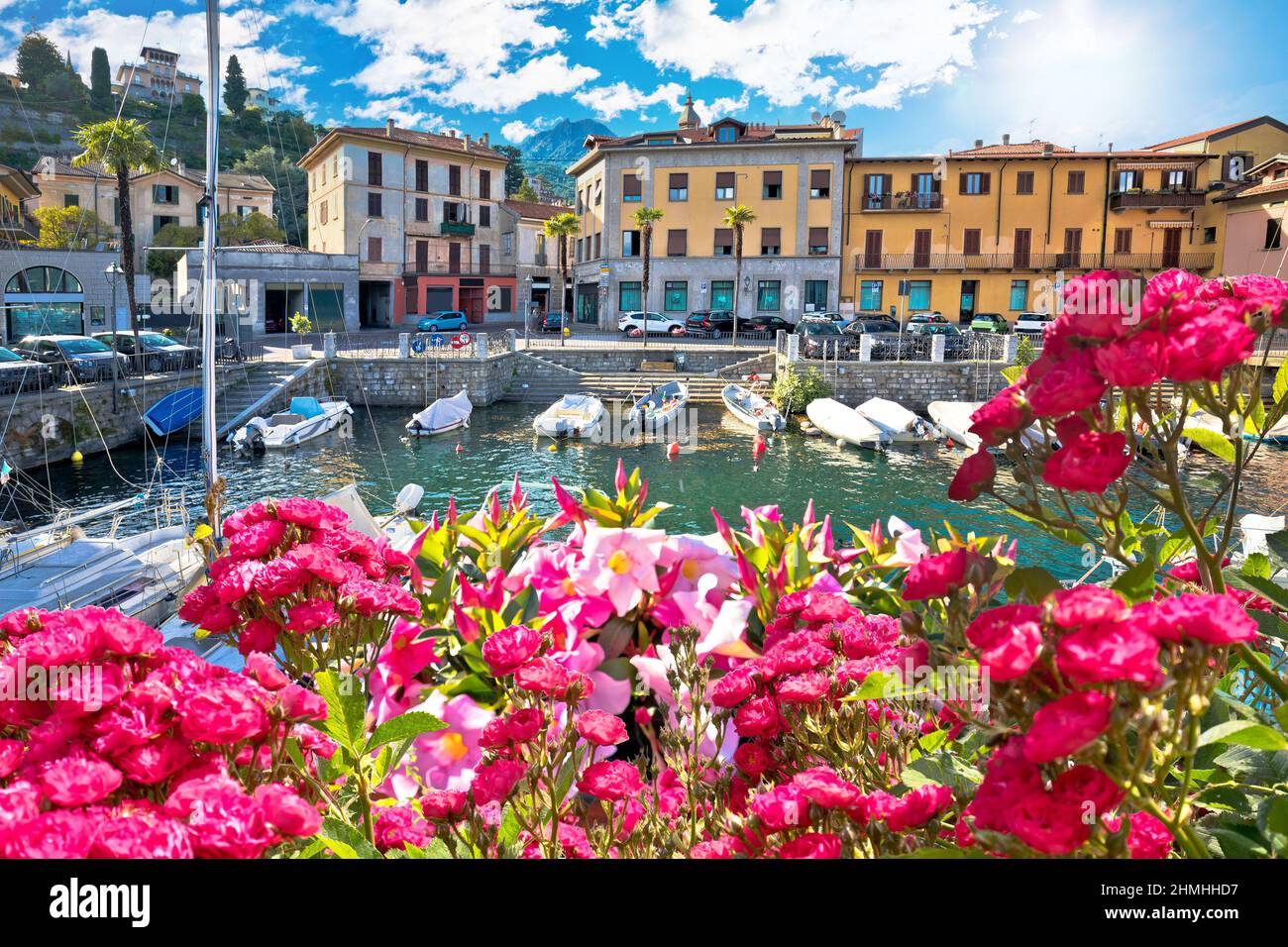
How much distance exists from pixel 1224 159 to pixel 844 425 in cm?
1885

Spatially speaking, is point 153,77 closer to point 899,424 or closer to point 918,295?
point 899,424

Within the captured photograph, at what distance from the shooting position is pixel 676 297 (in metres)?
38.5

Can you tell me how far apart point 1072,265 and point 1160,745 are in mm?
38476

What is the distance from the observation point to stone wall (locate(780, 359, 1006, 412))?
27656 millimetres

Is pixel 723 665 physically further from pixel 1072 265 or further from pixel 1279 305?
pixel 1072 265

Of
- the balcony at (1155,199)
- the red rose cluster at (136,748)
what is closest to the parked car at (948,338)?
the balcony at (1155,199)

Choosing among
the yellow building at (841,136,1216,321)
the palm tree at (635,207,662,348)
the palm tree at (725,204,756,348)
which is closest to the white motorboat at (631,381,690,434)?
the palm tree at (725,204,756,348)

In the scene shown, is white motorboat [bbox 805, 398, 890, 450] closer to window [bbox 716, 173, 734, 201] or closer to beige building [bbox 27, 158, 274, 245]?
beige building [bbox 27, 158, 274, 245]

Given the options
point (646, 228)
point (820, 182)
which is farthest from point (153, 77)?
point (820, 182)

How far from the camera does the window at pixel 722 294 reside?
3803cm

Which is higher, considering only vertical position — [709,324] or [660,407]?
[709,324]

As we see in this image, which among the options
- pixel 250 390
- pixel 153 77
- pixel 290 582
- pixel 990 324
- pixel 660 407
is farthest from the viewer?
pixel 990 324
